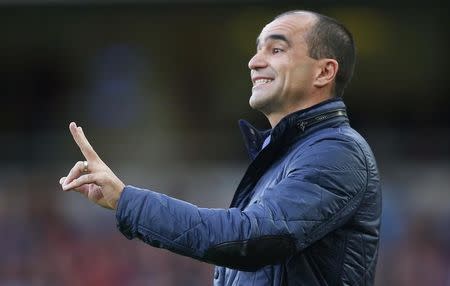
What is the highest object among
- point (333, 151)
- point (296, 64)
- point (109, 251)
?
point (296, 64)

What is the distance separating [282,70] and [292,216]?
2.19ft

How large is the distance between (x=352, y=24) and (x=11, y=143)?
3.99 m

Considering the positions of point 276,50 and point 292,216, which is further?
point 276,50

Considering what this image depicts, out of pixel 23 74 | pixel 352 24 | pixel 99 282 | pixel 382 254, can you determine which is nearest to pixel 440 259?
pixel 382 254

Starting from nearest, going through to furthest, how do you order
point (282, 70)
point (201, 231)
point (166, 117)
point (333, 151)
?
1. point (201, 231)
2. point (333, 151)
3. point (282, 70)
4. point (166, 117)

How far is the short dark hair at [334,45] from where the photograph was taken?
343cm

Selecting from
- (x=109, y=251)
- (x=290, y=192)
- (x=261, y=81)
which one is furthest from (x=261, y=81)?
(x=109, y=251)

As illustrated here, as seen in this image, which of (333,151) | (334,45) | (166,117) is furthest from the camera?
(166,117)

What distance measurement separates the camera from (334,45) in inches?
137

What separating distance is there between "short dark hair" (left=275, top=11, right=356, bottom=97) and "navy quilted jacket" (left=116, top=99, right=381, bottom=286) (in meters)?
0.19

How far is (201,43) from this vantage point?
40.8ft

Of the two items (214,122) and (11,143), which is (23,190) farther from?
(214,122)

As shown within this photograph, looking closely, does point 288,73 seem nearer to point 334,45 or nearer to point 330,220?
point 334,45

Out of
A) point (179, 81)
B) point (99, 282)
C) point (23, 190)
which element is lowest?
point (99, 282)
